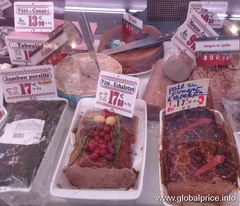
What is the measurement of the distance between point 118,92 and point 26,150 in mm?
705

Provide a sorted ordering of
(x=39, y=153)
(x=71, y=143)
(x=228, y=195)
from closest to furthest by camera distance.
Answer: (x=228, y=195) < (x=39, y=153) < (x=71, y=143)

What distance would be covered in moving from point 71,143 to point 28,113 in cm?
41

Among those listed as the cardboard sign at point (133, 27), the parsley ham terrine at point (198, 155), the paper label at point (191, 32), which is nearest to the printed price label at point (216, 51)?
the paper label at point (191, 32)

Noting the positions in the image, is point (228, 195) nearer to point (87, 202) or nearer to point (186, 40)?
point (87, 202)

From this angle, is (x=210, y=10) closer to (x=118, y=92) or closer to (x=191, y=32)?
Result: (x=191, y=32)

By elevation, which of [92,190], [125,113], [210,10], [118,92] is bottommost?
[92,190]

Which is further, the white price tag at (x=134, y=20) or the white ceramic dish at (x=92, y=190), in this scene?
the white price tag at (x=134, y=20)

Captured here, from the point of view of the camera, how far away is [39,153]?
183cm

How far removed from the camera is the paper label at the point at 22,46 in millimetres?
2219

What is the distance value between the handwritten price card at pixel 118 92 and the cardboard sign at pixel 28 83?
0.39 meters

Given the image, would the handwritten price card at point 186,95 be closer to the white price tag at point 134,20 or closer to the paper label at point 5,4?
the white price tag at point 134,20

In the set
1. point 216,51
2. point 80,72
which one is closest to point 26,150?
point 80,72

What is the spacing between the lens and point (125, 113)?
200cm

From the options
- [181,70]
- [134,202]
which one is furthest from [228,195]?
[181,70]
